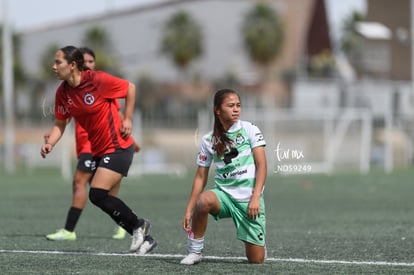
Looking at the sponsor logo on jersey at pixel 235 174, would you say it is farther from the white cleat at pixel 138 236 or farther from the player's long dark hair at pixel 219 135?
the white cleat at pixel 138 236

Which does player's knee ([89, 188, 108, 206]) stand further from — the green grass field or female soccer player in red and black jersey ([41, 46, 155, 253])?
the green grass field

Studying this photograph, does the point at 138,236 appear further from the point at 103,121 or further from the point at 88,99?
the point at 88,99

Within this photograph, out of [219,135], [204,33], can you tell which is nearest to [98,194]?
[219,135]

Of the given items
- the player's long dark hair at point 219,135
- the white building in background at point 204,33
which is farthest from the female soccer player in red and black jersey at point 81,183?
the white building in background at point 204,33

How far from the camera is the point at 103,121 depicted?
9523mm

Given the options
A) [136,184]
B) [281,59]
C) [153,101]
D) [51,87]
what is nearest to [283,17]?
[281,59]

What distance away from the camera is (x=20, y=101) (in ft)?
280

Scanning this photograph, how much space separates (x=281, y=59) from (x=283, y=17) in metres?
3.45

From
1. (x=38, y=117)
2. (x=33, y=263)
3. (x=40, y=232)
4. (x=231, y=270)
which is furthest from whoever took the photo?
(x=38, y=117)

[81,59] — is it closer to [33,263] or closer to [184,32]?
[33,263]

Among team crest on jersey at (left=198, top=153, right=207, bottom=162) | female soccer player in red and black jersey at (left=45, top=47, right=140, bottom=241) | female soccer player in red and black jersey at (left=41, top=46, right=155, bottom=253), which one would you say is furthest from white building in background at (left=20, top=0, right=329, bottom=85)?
team crest on jersey at (left=198, top=153, right=207, bottom=162)

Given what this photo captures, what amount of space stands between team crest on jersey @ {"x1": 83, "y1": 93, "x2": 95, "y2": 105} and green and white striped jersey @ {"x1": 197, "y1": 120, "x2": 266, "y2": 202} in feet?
5.36

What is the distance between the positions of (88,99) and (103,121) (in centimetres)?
25

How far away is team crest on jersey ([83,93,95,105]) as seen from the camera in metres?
9.46
